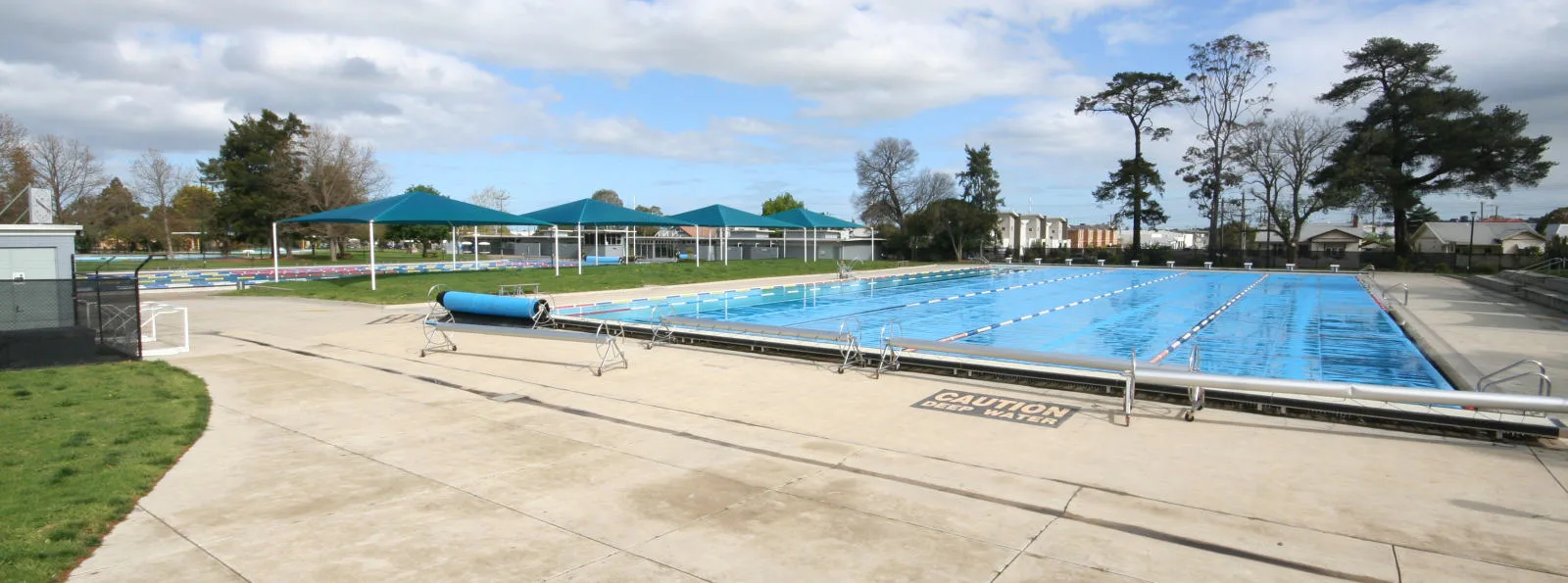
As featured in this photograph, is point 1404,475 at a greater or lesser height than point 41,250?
lesser

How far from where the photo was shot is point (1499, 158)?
40.2 meters

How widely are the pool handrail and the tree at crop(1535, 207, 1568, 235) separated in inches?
3140

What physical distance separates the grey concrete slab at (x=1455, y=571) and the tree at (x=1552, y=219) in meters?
83.0

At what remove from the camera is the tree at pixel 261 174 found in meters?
48.2

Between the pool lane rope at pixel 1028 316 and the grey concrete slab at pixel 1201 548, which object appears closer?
the grey concrete slab at pixel 1201 548

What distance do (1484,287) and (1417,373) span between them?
2454 centimetres

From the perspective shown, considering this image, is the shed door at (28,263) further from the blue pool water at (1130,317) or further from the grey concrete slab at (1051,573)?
the grey concrete slab at (1051,573)

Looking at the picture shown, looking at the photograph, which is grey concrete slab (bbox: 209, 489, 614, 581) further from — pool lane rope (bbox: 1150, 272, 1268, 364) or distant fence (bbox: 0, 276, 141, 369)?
pool lane rope (bbox: 1150, 272, 1268, 364)

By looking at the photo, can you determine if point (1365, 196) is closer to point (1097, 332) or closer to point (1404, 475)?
point (1097, 332)

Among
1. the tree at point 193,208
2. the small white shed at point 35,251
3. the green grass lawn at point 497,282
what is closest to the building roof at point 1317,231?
the green grass lawn at point 497,282

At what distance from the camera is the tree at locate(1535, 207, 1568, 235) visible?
6591 centimetres

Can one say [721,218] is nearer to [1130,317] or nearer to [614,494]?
[1130,317]

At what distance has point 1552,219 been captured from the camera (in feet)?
234

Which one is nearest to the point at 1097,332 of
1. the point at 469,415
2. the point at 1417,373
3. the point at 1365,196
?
the point at 1417,373
